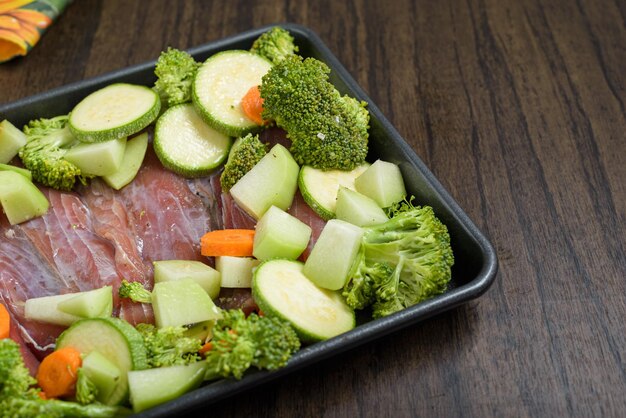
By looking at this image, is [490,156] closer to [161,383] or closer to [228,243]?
[228,243]

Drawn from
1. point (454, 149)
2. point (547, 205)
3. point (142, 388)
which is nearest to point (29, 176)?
point (142, 388)

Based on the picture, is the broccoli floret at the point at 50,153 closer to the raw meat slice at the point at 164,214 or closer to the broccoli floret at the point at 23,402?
Answer: the raw meat slice at the point at 164,214

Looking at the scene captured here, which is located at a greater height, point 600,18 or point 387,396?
point 600,18

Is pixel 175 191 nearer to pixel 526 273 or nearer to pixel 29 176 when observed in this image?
pixel 29 176

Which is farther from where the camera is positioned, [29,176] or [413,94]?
[413,94]

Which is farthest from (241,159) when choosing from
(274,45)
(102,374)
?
(102,374)

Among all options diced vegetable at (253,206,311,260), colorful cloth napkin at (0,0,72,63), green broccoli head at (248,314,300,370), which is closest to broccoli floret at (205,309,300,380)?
green broccoli head at (248,314,300,370)

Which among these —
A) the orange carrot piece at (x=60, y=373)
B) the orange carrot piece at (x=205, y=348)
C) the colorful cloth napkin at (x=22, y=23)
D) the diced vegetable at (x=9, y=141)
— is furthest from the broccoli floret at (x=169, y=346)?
the colorful cloth napkin at (x=22, y=23)
